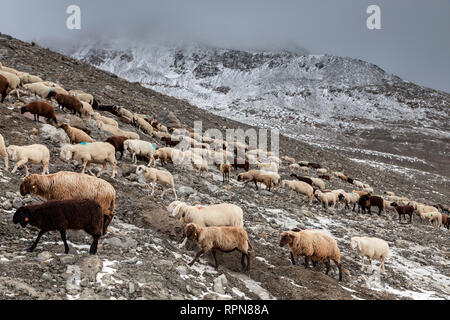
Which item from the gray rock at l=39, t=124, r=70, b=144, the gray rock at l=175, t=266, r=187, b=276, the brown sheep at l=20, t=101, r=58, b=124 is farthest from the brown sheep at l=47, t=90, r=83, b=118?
the gray rock at l=175, t=266, r=187, b=276

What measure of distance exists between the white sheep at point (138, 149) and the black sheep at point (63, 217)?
7990 millimetres

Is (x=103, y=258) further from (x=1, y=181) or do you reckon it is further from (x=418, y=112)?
(x=418, y=112)

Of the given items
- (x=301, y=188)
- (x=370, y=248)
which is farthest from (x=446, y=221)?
(x=370, y=248)

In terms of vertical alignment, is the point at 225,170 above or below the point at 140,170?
below

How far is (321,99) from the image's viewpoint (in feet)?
424

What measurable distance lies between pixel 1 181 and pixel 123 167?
4.64 meters

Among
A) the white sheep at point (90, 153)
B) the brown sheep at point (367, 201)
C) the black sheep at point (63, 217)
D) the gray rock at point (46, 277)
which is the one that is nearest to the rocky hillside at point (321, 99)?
the brown sheep at point (367, 201)

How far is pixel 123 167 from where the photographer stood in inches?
470

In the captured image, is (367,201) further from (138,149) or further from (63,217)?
(63,217)

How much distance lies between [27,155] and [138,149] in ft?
17.1

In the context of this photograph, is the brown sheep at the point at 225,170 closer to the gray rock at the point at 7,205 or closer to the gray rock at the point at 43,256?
the gray rock at the point at 7,205

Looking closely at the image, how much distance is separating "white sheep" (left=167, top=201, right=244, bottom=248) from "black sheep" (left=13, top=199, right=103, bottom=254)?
2696 millimetres

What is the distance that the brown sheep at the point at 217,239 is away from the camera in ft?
22.1
